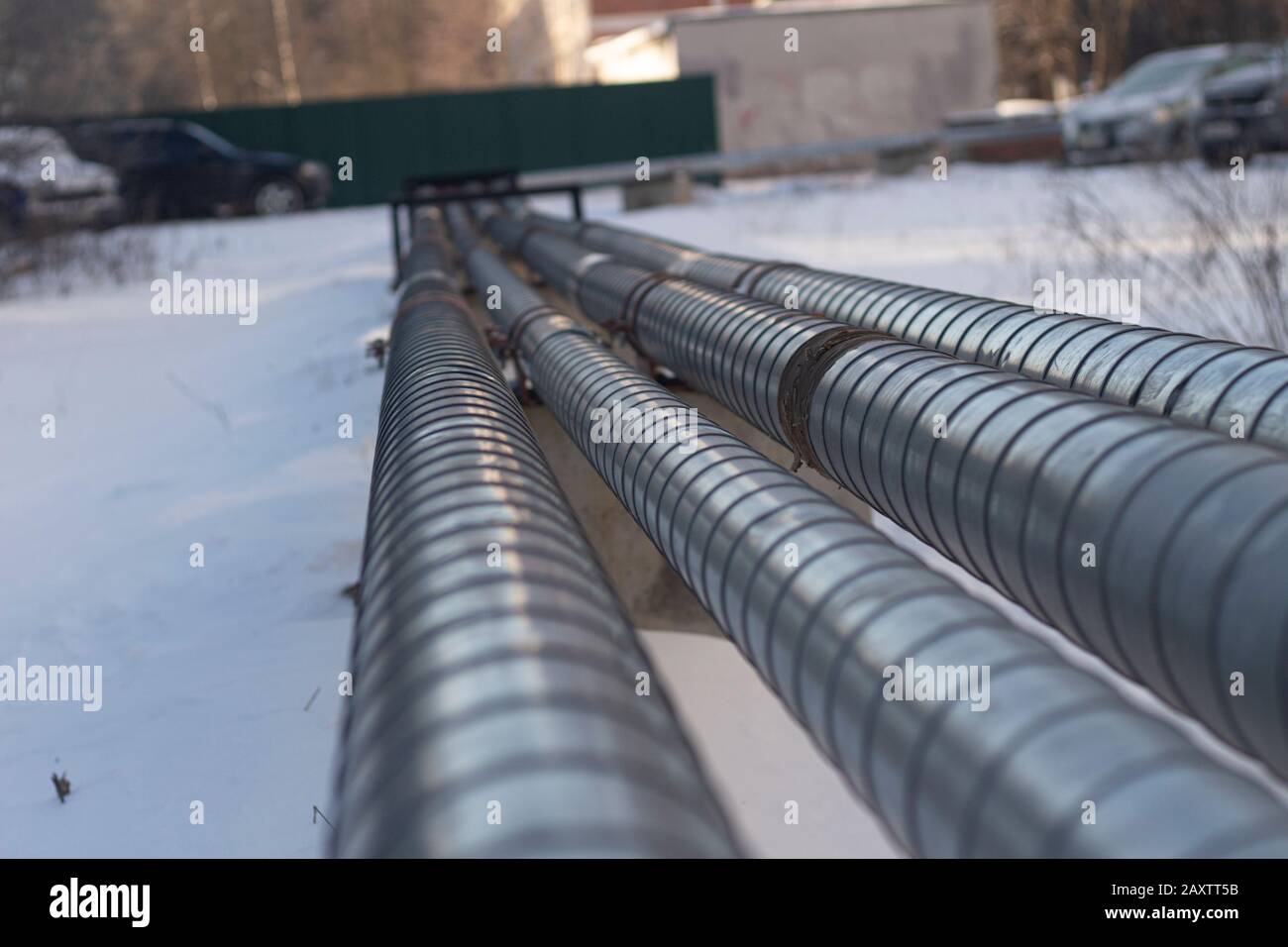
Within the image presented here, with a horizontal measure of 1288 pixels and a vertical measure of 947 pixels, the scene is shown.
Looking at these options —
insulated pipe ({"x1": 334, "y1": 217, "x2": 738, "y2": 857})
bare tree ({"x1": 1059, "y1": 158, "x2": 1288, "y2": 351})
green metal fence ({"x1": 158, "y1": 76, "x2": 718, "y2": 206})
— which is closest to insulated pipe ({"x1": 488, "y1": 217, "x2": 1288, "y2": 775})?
insulated pipe ({"x1": 334, "y1": 217, "x2": 738, "y2": 857})

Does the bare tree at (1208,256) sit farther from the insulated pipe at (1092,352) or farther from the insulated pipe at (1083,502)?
the insulated pipe at (1083,502)

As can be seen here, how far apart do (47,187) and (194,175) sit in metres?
4.82

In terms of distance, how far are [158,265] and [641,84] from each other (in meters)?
14.1

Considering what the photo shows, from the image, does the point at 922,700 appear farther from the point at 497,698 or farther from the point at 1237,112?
the point at 1237,112

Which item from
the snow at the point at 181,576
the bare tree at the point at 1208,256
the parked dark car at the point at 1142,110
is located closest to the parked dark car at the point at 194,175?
the snow at the point at 181,576

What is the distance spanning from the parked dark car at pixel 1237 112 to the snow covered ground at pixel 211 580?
370 centimetres

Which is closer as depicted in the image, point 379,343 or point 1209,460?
point 1209,460

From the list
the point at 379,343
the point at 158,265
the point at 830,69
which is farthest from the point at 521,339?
the point at 830,69

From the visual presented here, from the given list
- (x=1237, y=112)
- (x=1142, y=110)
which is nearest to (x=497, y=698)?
(x=1237, y=112)

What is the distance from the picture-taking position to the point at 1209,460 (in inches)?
74.9

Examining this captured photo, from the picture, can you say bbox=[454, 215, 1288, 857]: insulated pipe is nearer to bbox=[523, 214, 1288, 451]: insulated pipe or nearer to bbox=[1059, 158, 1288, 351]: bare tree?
bbox=[523, 214, 1288, 451]: insulated pipe

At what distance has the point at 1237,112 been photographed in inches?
578
